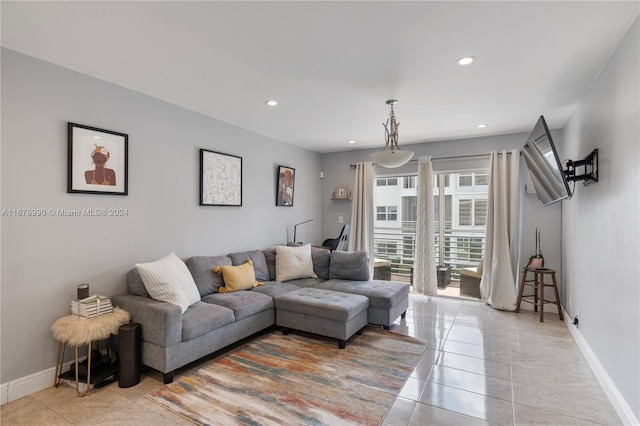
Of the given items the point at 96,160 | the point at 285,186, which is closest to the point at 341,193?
the point at 285,186

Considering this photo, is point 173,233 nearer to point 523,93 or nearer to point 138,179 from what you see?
point 138,179

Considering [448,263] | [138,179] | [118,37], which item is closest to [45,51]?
[118,37]

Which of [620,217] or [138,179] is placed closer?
[620,217]

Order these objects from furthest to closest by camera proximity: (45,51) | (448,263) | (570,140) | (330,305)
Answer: (448,263), (570,140), (330,305), (45,51)

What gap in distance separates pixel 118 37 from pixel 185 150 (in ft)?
5.02

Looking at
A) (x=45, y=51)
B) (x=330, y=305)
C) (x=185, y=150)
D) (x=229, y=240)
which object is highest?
(x=45, y=51)

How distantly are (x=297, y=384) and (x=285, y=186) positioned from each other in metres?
3.15

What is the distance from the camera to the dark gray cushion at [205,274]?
334 cm

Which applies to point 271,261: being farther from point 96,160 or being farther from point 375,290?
point 96,160

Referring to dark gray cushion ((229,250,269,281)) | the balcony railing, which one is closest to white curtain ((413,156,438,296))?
the balcony railing

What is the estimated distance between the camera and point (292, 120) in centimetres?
393

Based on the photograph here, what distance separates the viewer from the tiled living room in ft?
6.32

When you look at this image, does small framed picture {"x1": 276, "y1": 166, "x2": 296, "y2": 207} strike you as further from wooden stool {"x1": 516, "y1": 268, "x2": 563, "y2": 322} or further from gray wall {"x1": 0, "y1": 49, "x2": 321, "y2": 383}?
wooden stool {"x1": 516, "y1": 268, "x2": 563, "y2": 322}

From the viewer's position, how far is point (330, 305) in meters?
3.17
